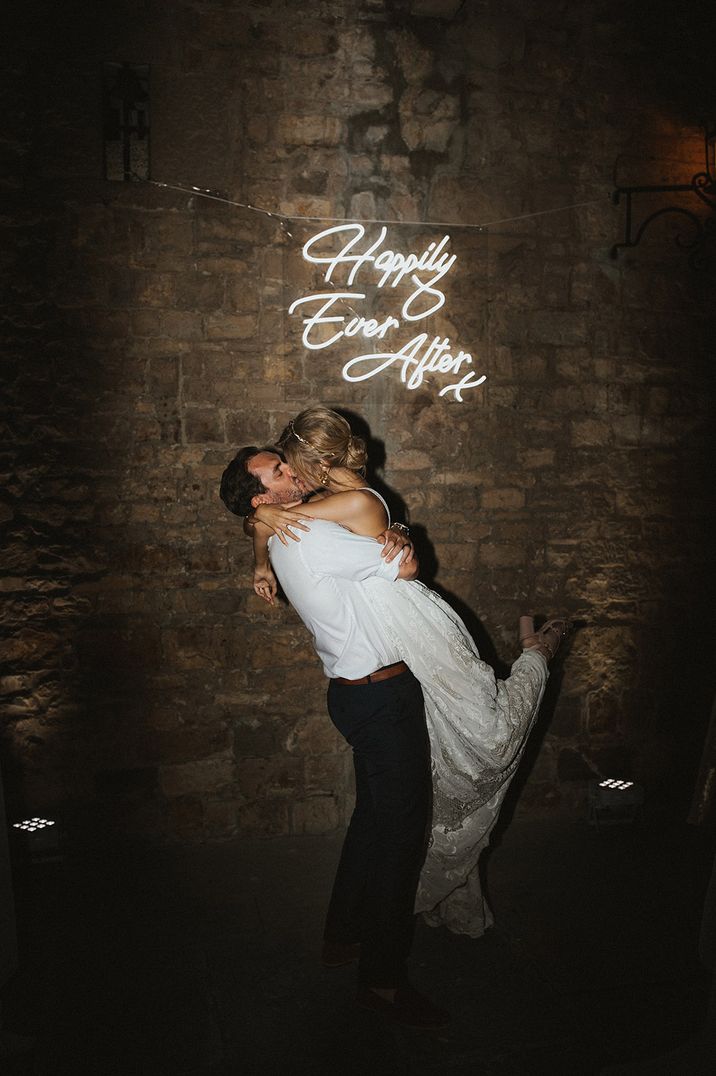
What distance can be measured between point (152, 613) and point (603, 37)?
3790 mm

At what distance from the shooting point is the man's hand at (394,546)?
110 inches

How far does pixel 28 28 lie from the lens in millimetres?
3631

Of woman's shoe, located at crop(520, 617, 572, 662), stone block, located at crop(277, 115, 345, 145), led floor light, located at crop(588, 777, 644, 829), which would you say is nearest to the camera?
woman's shoe, located at crop(520, 617, 572, 662)

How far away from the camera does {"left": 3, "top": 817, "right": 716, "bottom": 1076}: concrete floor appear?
8.58 ft

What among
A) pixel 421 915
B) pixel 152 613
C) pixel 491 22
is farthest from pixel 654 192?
pixel 421 915

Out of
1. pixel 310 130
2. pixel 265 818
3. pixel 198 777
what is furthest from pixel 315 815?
pixel 310 130

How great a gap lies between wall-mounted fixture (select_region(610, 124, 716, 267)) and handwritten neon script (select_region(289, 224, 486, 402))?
1001mm

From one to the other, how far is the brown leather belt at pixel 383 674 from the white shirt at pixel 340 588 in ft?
0.07

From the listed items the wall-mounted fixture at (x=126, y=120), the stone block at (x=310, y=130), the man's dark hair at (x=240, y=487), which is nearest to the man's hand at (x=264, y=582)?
the man's dark hair at (x=240, y=487)

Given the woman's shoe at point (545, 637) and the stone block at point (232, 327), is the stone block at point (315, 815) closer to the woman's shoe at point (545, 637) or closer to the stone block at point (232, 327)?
the woman's shoe at point (545, 637)

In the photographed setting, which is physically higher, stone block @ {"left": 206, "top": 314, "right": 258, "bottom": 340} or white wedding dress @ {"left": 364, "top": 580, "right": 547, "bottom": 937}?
stone block @ {"left": 206, "top": 314, "right": 258, "bottom": 340}

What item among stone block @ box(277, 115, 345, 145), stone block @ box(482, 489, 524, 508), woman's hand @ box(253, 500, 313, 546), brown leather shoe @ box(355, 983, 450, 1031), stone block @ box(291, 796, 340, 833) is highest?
stone block @ box(277, 115, 345, 145)

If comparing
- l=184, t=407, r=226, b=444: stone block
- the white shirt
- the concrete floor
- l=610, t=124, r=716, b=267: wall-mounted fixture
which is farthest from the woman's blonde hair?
l=610, t=124, r=716, b=267: wall-mounted fixture

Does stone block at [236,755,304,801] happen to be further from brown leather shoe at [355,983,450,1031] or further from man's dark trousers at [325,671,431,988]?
brown leather shoe at [355,983,450,1031]
